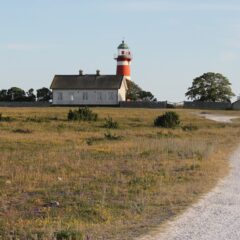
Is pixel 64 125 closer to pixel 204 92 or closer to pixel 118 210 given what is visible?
pixel 118 210

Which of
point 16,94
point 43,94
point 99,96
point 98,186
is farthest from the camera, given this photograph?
point 16,94

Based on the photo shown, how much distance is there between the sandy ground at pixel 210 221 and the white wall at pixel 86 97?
3649 inches

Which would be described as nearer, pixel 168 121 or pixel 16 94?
pixel 168 121

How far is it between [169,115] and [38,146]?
74.7 feet

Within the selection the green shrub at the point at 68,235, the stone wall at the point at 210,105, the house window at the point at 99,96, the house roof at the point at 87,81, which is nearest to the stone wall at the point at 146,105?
the house roof at the point at 87,81

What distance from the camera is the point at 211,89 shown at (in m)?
116

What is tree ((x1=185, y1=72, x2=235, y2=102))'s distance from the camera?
377 feet

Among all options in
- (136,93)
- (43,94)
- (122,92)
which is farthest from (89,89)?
(43,94)

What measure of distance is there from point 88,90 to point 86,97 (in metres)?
1.29

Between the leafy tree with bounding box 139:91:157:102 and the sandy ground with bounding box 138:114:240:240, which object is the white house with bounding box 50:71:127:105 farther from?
the sandy ground with bounding box 138:114:240:240

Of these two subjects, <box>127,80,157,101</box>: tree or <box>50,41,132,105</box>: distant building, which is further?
<box>127,80,157,101</box>: tree

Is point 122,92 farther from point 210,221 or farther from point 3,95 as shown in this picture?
point 210,221

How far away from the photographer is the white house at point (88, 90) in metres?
107

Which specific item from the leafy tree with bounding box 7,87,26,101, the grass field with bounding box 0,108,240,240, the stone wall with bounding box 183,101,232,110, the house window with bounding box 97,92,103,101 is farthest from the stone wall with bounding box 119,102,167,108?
the grass field with bounding box 0,108,240,240
